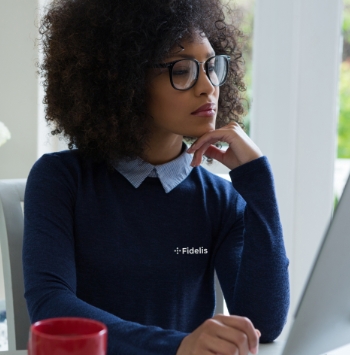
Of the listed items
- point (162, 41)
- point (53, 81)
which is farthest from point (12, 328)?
point (162, 41)

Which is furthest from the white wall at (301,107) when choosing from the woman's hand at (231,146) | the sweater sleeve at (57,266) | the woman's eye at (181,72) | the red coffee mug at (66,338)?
the red coffee mug at (66,338)

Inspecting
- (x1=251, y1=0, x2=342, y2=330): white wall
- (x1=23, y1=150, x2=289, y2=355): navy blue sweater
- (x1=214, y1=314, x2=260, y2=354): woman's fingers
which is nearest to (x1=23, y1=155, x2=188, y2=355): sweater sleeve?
(x1=23, y1=150, x2=289, y2=355): navy blue sweater

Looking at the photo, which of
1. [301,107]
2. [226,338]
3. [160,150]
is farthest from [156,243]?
[301,107]

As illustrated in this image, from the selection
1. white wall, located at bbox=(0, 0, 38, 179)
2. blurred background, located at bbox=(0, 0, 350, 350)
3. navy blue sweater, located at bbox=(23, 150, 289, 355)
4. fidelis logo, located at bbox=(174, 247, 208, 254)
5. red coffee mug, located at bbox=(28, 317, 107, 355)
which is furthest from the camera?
blurred background, located at bbox=(0, 0, 350, 350)

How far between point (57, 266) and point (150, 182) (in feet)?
1.11

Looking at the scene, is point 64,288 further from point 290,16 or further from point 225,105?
point 290,16

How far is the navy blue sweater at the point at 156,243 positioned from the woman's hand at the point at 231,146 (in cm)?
3

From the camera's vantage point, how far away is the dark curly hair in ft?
4.44

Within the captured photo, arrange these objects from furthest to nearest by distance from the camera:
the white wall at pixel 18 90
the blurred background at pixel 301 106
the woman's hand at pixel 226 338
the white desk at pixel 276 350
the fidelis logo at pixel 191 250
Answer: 1. the blurred background at pixel 301 106
2. the white wall at pixel 18 90
3. the fidelis logo at pixel 191 250
4. the white desk at pixel 276 350
5. the woman's hand at pixel 226 338

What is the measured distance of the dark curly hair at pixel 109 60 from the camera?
4.44 feet

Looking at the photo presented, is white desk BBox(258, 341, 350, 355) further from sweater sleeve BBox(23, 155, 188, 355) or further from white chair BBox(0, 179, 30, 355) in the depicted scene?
white chair BBox(0, 179, 30, 355)

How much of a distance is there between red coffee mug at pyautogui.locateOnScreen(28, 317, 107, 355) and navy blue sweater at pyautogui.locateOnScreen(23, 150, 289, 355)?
0.51 m

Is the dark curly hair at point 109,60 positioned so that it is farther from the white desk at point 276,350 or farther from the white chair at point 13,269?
the white desk at point 276,350

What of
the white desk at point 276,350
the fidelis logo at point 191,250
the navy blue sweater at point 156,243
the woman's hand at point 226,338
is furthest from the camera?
the fidelis logo at point 191,250
